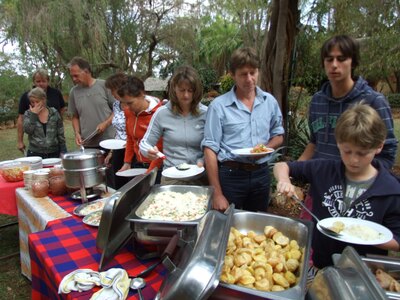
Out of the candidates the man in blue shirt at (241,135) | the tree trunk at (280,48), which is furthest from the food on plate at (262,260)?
the tree trunk at (280,48)

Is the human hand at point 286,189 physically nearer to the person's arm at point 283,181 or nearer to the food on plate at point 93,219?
the person's arm at point 283,181

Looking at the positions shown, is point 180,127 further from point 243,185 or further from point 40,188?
point 40,188

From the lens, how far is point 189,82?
177 cm

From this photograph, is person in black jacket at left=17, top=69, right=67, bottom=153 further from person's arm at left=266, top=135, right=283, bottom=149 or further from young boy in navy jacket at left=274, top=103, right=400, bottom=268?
young boy in navy jacket at left=274, top=103, right=400, bottom=268

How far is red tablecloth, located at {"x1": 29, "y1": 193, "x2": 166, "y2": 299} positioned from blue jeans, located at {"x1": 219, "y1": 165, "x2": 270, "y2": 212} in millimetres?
731

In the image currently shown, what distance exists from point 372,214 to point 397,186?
5.5 inches

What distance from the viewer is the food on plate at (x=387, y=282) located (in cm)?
76

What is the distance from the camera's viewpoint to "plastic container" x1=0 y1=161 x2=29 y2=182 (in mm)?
2377

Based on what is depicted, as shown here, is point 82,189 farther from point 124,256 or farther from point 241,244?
point 241,244

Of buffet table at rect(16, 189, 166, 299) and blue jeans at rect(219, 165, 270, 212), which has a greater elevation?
Result: blue jeans at rect(219, 165, 270, 212)

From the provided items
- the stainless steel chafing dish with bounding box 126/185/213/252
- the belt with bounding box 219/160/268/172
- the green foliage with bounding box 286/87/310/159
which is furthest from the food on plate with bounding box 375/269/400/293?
the green foliage with bounding box 286/87/310/159

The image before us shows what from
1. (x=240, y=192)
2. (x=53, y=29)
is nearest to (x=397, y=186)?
(x=240, y=192)

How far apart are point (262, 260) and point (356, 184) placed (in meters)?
0.55

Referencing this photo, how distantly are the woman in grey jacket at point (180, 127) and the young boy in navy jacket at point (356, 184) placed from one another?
2.14 ft
